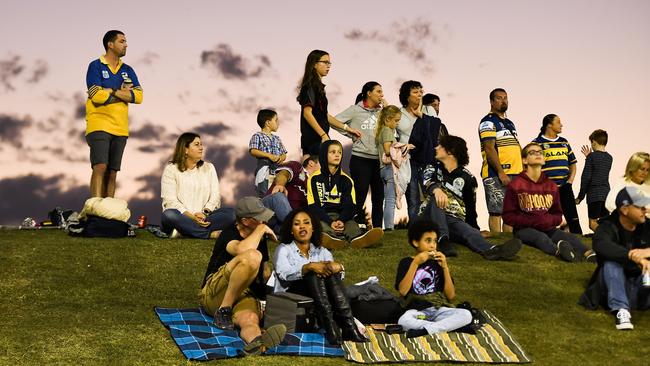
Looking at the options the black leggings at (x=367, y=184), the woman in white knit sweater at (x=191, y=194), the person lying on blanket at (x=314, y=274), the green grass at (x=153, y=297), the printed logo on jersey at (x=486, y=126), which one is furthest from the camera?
the printed logo on jersey at (x=486, y=126)

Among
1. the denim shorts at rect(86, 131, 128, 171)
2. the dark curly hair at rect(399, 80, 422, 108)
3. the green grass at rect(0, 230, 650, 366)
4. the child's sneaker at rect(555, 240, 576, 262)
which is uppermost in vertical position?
the dark curly hair at rect(399, 80, 422, 108)

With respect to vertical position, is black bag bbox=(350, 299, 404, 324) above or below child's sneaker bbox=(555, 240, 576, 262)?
below

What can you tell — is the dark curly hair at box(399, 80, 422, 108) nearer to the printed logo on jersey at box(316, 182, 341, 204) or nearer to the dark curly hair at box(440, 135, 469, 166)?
the dark curly hair at box(440, 135, 469, 166)

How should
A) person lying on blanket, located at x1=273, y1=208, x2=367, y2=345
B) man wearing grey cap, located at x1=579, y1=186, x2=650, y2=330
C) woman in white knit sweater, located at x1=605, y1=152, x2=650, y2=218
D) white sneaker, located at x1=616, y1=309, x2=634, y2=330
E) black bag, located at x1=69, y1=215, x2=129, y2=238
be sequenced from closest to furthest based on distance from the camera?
person lying on blanket, located at x1=273, y1=208, x2=367, y2=345
white sneaker, located at x1=616, y1=309, x2=634, y2=330
man wearing grey cap, located at x1=579, y1=186, x2=650, y2=330
woman in white knit sweater, located at x1=605, y1=152, x2=650, y2=218
black bag, located at x1=69, y1=215, x2=129, y2=238

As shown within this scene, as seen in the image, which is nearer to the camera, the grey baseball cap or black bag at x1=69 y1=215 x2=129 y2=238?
the grey baseball cap

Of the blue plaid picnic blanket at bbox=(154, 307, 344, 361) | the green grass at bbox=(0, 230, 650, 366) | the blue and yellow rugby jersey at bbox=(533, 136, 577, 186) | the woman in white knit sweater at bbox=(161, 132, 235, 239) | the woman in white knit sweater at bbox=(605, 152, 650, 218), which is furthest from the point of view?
the blue and yellow rugby jersey at bbox=(533, 136, 577, 186)

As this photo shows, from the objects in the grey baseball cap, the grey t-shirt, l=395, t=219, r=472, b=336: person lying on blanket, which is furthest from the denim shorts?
l=395, t=219, r=472, b=336: person lying on blanket

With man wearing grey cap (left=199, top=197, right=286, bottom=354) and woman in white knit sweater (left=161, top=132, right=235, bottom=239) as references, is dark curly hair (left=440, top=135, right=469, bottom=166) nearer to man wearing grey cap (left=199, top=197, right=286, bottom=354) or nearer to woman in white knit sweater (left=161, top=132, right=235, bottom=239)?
woman in white knit sweater (left=161, top=132, right=235, bottom=239)

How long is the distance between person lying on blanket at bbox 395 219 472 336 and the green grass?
2.93 ft

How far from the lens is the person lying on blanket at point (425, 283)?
937 centimetres

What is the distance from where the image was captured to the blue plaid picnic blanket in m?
8.52

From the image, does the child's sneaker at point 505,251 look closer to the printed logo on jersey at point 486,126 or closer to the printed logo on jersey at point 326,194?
the printed logo on jersey at point 326,194

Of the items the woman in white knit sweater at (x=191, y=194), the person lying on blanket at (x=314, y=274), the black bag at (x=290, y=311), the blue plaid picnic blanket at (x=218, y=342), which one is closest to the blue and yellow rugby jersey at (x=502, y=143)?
the woman in white knit sweater at (x=191, y=194)

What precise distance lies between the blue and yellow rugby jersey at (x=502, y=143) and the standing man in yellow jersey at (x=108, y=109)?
5611 millimetres
